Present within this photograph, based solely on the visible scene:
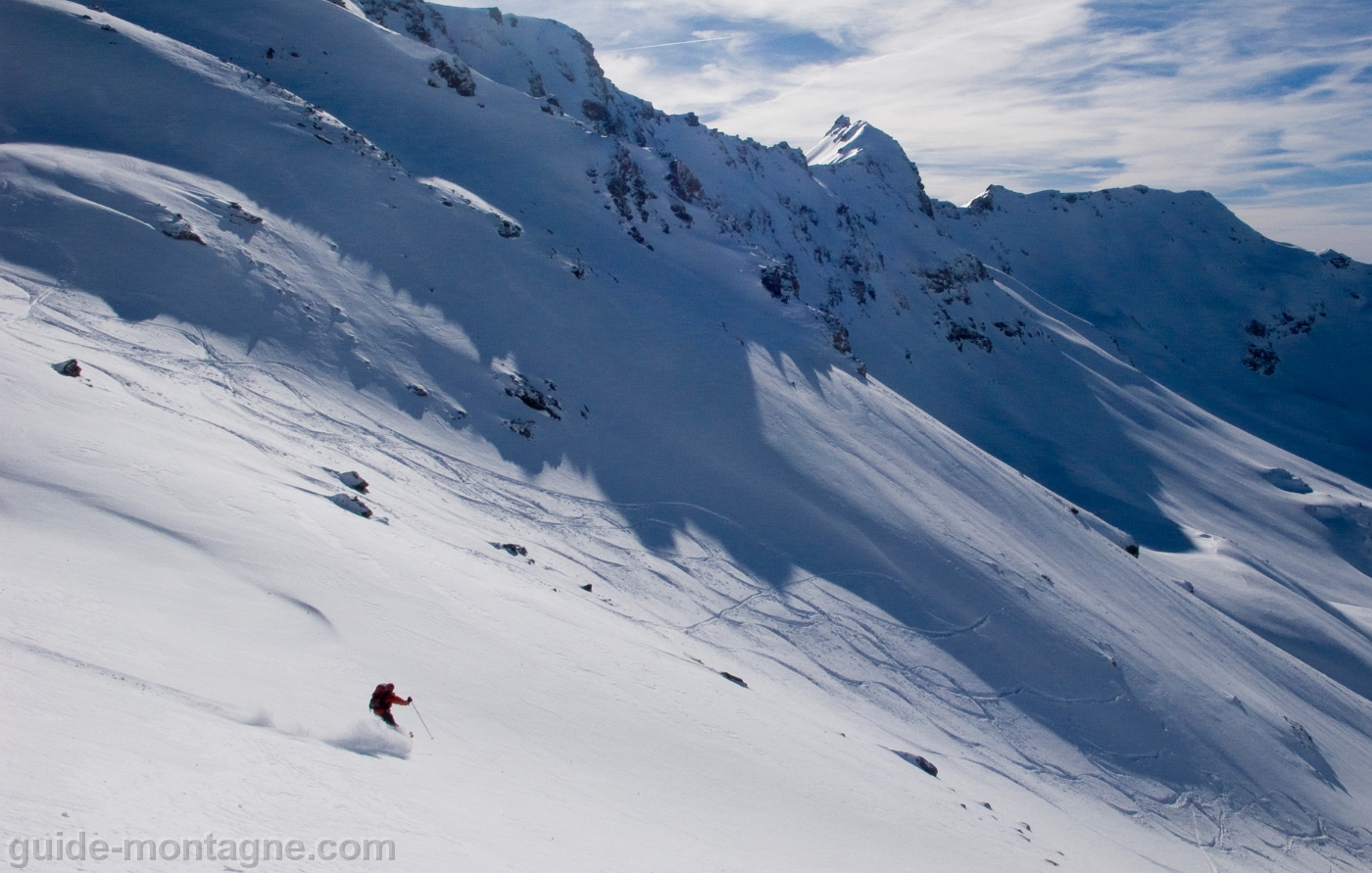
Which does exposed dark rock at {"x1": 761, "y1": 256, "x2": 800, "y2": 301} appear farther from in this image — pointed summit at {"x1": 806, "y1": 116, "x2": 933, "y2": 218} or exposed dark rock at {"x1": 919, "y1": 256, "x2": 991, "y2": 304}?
pointed summit at {"x1": 806, "y1": 116, "x2": 933, "y2": 218}

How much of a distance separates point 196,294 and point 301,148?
11.7 m

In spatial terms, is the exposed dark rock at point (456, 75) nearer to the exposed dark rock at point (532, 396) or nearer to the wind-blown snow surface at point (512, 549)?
the wind-blown snow surface at point (512, 549)

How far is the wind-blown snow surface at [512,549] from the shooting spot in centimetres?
731

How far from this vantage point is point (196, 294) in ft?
70.5

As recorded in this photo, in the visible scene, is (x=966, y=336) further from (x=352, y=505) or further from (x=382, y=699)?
(x=382, y=699)

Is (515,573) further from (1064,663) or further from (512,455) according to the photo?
(1064,663)

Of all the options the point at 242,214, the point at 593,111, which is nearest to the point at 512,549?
the point at 242,214

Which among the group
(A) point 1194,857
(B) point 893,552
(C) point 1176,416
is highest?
(C) point 1176,416

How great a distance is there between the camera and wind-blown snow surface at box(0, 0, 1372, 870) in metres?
7.31

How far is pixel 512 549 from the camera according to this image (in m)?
18.0

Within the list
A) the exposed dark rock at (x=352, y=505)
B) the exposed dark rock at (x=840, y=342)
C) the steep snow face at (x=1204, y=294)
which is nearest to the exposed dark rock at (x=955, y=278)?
the steep snow face at (x=1204, y=294)

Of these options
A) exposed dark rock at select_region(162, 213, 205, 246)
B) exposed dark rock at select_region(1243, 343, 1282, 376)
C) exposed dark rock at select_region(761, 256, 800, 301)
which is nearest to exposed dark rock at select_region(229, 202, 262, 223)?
exposed dark rock at select_region(162, 213, 205, 246)

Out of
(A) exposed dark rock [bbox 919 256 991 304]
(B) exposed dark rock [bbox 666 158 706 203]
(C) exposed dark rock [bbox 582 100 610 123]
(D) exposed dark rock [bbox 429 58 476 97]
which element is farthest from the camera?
(A) exposed dark rock [bbox 919 256 991 304]

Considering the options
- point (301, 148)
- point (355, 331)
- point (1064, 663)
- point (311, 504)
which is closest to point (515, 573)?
point (311, 504)
